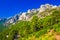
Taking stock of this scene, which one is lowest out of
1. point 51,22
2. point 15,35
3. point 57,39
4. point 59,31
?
point 57,39

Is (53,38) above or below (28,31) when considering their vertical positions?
below

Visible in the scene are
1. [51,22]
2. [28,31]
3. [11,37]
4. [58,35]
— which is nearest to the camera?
[58,35]

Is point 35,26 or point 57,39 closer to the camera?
point 57,39

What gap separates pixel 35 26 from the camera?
504ft

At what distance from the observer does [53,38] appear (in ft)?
277

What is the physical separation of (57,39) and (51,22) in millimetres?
62227

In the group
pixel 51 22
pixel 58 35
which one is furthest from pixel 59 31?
pixel 51 22

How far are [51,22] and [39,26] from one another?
11742mm

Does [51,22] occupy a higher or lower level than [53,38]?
higher

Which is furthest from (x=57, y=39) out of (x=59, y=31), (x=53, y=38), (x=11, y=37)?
(x=11, y=37)

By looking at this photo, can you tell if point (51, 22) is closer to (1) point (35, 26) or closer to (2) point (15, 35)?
(1) point (35, 26)

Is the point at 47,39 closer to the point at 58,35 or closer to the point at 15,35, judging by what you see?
the point at 58,35

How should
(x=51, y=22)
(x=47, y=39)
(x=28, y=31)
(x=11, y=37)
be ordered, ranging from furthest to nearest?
1. (x=11, y=37)
2. (x=28, y=31)
3. (x=51, y=22)
4. (x=47, y=39)

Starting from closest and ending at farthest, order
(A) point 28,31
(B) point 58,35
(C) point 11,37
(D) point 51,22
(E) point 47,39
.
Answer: (E) point 47,39, (B) point 58,35, (D) point 51,22, (A) point 28,31, (C) point 11,37
